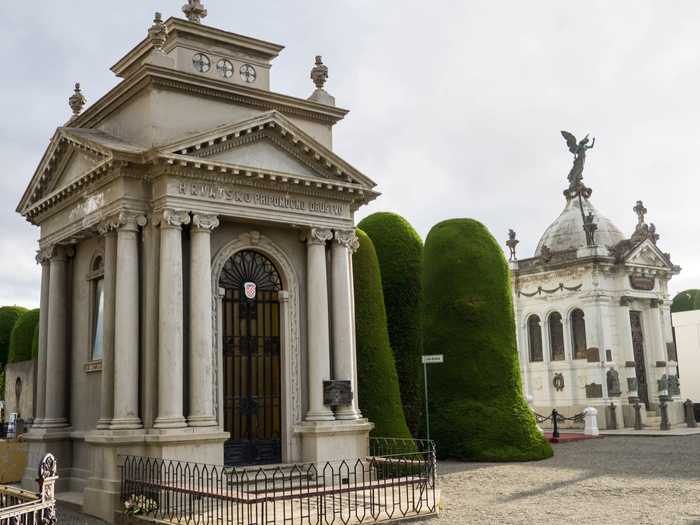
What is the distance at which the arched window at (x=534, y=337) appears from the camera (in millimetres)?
36281

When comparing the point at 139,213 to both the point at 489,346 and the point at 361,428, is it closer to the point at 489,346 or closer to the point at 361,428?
the point at 361,428

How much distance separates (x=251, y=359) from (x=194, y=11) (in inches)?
313

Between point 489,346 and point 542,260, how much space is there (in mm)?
14408

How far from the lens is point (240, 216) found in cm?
1558

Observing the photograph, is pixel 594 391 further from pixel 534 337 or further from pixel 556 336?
pixel 534 337

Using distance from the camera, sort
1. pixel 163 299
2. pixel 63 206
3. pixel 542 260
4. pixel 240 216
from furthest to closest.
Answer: pixel 542 260 → pixel 63 206 → pixel 240 216 → pixel 163 299

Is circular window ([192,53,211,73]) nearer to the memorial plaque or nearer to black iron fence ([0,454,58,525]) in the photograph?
black iron fence ([0,454,58,525])

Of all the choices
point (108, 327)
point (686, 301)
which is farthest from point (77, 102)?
point (686, 301)

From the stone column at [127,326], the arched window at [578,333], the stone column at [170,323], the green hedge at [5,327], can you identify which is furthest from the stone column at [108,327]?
the green hedge at [5,327]

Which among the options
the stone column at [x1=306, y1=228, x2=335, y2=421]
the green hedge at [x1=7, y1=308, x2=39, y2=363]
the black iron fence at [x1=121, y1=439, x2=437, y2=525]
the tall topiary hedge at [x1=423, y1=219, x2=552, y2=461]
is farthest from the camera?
the green hedge at [x1=7, y1=308, x2=39, y2=363]

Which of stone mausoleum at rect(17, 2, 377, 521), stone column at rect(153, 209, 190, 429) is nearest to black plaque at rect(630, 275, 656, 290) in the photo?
stone mausoleum at rect(17, 2, 377, 521)

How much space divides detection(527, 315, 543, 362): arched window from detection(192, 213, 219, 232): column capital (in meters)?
24.2

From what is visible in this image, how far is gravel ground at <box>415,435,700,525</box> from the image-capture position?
1230 centimetres

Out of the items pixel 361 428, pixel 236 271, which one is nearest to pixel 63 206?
pixel 236 271
